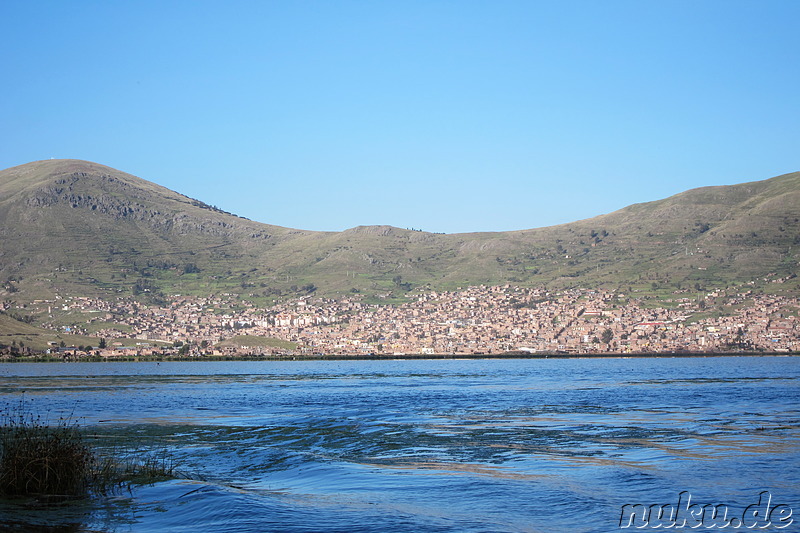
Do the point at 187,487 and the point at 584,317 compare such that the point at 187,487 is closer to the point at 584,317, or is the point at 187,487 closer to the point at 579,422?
the point at 579,422

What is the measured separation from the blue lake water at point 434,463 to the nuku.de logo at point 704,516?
11.1 inches

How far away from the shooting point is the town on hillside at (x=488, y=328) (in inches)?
6078

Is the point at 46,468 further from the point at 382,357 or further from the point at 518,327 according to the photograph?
the point at 518,327

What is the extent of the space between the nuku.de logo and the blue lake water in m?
0.28

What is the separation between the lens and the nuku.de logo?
50.5 ft

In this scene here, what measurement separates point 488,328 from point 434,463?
16166cm

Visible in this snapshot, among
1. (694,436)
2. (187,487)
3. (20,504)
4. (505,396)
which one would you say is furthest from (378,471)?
(505,396)

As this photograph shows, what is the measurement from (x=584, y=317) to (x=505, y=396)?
127m

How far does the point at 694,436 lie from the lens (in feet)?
95.4

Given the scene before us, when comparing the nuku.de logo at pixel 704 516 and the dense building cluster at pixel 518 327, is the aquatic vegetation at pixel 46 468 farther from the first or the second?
the dense building cluster at pixel 518 327

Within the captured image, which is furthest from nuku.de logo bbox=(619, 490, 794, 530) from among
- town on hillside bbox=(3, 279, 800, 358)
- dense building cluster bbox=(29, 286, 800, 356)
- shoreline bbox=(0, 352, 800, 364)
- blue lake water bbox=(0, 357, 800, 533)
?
dense building cluster bbox=(29, 286, 800, 356)

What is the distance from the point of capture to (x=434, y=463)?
76.9 ft

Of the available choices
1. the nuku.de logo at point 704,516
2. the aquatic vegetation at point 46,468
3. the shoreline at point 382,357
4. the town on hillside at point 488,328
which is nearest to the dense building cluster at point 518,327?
the town on hillside at point 488,328

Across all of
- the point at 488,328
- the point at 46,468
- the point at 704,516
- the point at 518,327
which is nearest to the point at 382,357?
the point at 488,328
